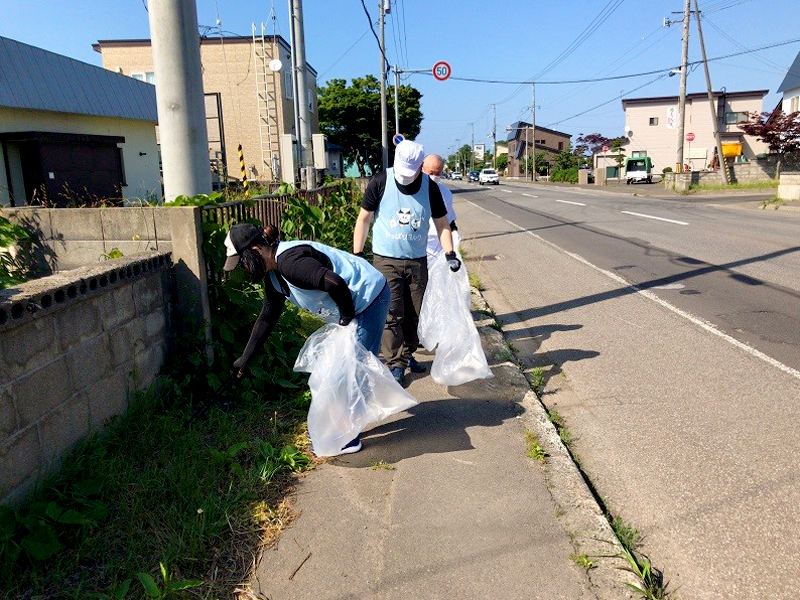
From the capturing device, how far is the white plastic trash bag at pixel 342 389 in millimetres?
3777

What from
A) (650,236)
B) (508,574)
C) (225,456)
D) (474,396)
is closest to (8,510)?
(225,456)

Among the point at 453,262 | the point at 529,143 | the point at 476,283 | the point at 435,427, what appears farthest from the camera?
the point at 529,143

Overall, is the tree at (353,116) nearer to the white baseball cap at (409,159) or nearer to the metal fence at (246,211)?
the metal fence at (246,211)

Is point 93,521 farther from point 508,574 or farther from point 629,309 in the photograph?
point 629,309

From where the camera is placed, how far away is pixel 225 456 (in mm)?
3729

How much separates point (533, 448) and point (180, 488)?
6.64ft

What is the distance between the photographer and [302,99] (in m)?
11.6

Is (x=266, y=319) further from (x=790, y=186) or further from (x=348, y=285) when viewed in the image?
(x=790, y=186)

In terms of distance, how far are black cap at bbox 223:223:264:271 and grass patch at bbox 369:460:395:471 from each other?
1.41m

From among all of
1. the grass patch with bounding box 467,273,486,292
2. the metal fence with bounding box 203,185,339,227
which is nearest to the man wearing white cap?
the metal fence with bounding box 203,185,339,227

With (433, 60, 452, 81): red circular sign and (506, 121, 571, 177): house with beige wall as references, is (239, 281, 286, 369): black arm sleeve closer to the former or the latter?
(433, 60, 452, 81): red circular sign

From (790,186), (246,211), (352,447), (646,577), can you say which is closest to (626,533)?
(646,577)

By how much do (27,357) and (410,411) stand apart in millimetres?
2477

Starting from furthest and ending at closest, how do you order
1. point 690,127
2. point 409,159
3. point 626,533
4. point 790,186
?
1. point 690,127
2. point 790,186
3. point 409,159
4. point 626,533
